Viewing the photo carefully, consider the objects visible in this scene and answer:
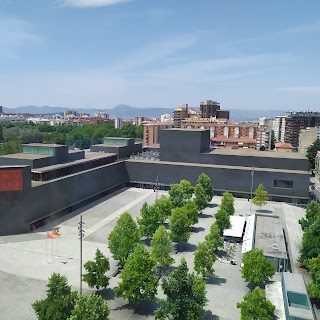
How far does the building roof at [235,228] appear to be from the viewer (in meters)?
44.0

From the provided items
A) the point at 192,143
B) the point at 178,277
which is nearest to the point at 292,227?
the point at 192,143

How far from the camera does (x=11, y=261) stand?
36.0 meters

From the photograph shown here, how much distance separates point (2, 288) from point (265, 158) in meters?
55.6

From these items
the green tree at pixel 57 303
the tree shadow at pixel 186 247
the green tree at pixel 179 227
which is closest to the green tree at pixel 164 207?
the tree shadow at pixel 186 247

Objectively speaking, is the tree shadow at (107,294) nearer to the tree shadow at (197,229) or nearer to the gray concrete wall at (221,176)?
the tree shadow at (197,229)

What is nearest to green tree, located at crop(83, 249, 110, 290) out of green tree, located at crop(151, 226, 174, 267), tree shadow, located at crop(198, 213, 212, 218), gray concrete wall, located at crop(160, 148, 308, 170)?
green tree, located at crop(151, 226, 174, 267)

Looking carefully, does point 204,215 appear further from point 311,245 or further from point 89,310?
point 89,310

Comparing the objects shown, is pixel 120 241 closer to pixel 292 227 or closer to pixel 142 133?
pixel 292 227

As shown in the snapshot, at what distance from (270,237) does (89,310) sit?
85.6ft

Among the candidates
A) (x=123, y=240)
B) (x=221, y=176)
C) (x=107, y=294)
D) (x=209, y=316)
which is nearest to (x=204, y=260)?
(x=209, y=316)

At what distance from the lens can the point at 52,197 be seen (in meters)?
49.3

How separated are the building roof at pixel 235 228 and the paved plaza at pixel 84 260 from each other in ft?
7.14

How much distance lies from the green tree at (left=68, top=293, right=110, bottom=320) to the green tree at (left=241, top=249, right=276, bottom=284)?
14.7 metres

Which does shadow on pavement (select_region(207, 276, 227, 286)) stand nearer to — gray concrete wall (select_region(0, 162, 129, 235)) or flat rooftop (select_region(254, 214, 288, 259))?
flat rooftop (select_region(254, 214, 288, 259))
